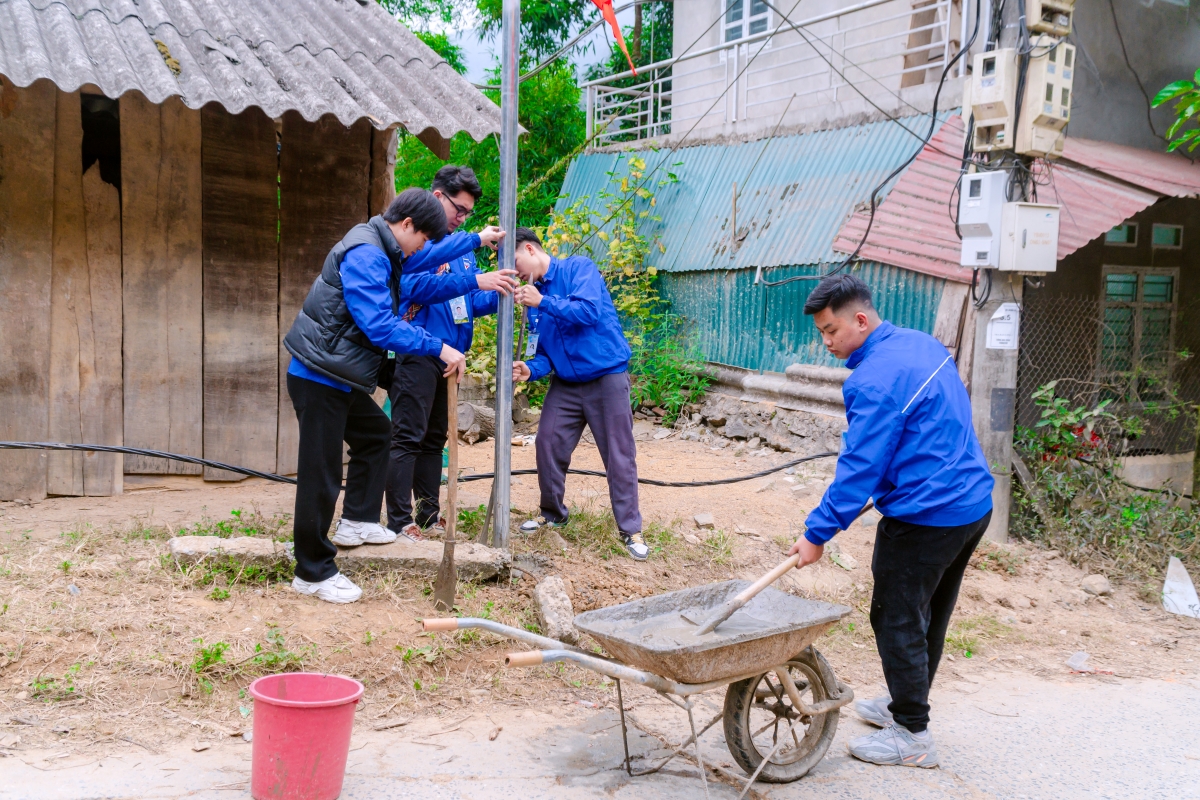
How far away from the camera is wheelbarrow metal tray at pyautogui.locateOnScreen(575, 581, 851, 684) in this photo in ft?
10.4

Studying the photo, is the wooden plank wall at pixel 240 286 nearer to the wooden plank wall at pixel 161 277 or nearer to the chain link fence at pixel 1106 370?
the wooden plank wall at pixel 161 277

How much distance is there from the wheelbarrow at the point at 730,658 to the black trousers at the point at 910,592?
242 millimetres

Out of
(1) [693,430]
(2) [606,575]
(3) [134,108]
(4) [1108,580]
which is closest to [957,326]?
(4) [1108,580]

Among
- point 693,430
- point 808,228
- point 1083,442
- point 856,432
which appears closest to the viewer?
point 856,432

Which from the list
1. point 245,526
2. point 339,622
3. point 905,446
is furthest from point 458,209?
point 905,446

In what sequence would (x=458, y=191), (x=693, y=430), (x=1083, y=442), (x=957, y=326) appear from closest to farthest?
1. (x=458, y=191)
2. (x=1083, y=442)
3. (x=957, y=326)
4. (x=693, y=430)

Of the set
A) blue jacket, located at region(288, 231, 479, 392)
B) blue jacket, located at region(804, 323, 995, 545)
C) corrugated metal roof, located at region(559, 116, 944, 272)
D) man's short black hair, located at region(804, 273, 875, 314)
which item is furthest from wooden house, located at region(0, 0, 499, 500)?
corrugated metal roof, located at region(559, 116, 944, 272)

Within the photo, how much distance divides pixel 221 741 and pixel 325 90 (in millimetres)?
3658

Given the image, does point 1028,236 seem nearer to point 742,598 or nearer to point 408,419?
point 408,419

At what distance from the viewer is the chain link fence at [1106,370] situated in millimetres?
8773

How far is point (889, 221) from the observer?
8969 mm

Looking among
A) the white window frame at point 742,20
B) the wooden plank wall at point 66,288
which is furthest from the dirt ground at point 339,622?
the white window frame at point 742,20

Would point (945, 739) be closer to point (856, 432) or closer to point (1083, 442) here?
point (856, 432)

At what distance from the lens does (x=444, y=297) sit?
17.6 feet
